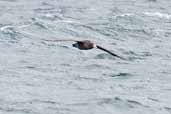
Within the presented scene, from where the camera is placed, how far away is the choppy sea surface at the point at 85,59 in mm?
20672

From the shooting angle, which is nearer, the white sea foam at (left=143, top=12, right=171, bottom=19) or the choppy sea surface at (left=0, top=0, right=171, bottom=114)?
the choppy sea surface at (left=0, top=0, right=171, bottom=114)

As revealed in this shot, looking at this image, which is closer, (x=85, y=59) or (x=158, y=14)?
(x=85, y=59)

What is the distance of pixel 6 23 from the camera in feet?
98.7

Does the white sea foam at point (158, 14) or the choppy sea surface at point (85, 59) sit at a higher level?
the choppy sea surface at point (85, 59)

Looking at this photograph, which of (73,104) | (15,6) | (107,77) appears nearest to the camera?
(73,104)

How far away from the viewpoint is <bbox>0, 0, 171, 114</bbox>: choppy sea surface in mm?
20672

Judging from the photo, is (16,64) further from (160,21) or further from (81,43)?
(160,21)

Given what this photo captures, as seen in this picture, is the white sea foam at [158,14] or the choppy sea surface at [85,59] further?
the white sea foam at [158,14]

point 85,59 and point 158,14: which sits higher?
point 85,59

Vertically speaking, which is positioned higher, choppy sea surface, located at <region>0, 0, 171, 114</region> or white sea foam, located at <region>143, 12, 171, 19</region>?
choppy sea surface, located at <region>0, 0, 171, 114</region>

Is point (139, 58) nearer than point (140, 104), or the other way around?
point (140, 104)

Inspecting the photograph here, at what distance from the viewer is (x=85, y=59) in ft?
83.6

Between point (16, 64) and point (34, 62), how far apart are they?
589mm

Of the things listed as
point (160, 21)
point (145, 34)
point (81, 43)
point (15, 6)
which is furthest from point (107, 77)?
point (15, 6)
